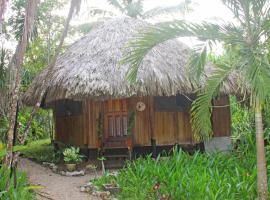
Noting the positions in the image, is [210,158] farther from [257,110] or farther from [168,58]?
[168,58]

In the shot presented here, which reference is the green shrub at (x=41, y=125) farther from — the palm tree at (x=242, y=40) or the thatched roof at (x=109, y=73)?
the palm tree at (x=242, y=40)

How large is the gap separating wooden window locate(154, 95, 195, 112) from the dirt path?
269 centimetres

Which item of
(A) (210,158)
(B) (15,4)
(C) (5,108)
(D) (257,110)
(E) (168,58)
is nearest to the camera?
(D) (257,110)

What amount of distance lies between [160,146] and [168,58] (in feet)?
7.50

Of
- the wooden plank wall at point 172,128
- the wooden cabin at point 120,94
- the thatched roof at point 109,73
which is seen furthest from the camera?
the wooden plank wall at point 172,128

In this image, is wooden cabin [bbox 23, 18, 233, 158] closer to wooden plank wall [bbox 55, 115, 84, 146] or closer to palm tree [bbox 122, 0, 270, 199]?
wooden plank wall [bbox 55, 115, 84, 146]

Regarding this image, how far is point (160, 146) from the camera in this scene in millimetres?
10414

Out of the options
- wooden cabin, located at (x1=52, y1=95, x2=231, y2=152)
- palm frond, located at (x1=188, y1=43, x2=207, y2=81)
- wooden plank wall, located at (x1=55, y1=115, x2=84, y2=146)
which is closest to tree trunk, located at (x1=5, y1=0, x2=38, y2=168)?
palm frond, located at (x1=188, y1=43, x2=207, y2=81)

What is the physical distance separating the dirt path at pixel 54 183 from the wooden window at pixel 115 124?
1782 mm

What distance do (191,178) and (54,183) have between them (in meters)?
2.85

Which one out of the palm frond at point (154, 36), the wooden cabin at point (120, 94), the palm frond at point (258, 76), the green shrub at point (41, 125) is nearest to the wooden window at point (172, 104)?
the wooden cabin at point (120, 94)

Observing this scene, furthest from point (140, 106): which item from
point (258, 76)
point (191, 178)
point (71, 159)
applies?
point (258, 76)

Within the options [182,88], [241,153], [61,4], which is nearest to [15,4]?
[61,4]

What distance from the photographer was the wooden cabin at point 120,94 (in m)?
9.04
